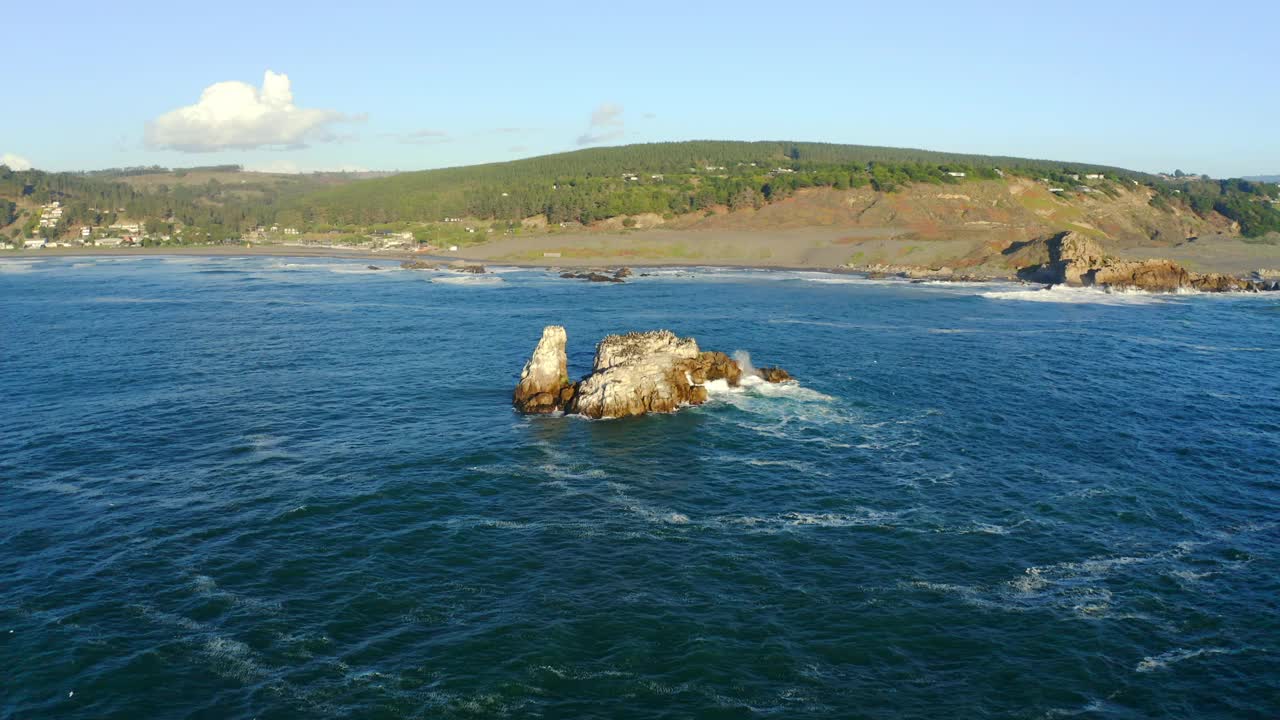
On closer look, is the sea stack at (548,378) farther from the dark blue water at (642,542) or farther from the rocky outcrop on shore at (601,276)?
the rocky outcrop on shore at (601,276)

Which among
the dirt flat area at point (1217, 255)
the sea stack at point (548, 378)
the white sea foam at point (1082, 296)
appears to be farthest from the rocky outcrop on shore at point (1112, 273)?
the sea stack at point (548, 378)

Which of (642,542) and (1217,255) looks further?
(1217,255)

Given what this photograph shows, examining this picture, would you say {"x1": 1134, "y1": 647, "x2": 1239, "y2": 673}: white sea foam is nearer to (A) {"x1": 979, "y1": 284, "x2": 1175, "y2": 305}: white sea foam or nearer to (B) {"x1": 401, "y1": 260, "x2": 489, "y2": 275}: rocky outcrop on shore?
(A) {"x1": 979, "y1": 284, "x2": 1175, "y2": 305}: white sea foam

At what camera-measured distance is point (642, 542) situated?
40.3 meters

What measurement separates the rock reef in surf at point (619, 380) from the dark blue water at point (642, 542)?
218 cm

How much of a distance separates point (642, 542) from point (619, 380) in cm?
2376

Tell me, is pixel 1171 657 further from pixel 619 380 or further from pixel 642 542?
pixel 619 380

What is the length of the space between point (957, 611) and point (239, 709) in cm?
2702

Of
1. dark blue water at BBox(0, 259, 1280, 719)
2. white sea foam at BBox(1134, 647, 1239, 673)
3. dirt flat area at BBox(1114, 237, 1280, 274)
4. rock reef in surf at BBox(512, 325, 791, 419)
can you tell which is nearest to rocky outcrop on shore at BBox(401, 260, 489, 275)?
dark blue water at BBox(0, 259, 1280, 719)

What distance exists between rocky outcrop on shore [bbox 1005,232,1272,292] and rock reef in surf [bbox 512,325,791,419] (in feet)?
356

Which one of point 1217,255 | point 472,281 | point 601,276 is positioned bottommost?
point 472,281

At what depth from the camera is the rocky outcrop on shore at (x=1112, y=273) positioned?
141625 mm

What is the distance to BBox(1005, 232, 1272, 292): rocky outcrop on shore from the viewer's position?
14162 cm

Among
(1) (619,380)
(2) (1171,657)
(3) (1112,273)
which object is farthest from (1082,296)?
(2) (1171,657)
